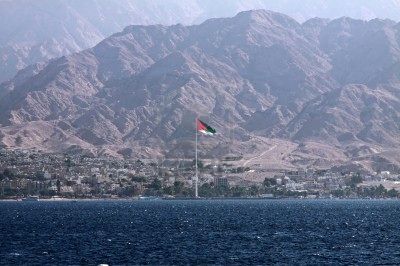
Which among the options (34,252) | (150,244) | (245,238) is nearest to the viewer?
(34,252)

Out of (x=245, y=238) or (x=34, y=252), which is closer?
(x=34, y=252)

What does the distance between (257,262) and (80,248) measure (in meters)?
30.1

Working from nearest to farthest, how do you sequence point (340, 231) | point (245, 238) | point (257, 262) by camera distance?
point (257, 262) → point (245, 238) → point (340, 231)

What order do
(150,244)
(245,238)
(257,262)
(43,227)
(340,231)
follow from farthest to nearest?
(43,227) → (340,231) → (245,238) → (150,244) → (257,262)

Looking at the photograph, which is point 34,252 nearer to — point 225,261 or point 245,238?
point 225,261

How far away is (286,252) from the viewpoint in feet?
441

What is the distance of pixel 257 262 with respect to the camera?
121 m

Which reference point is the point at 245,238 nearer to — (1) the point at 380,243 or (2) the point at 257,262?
(1) the point at 380,243

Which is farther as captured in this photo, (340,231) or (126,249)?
(340,231)

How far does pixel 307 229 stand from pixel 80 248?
6067 centimetres

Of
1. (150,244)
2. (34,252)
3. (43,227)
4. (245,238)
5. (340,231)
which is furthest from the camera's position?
(43,227)

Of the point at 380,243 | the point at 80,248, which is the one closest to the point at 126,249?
the point at 80,248

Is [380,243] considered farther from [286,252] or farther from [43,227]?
[43,227]

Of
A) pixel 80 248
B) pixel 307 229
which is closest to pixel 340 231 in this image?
pixel 307 229
